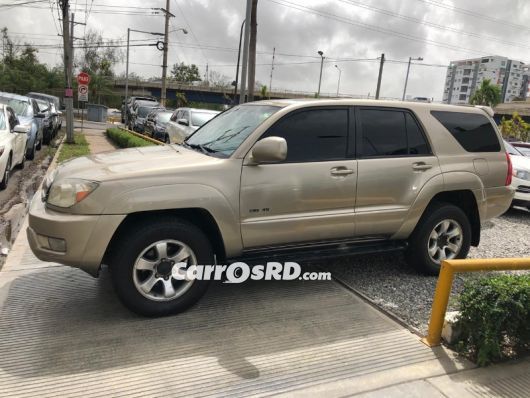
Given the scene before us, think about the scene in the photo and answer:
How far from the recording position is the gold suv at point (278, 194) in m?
3.48

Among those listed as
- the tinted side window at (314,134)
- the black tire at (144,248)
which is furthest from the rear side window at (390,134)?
the black tire at (144,248)

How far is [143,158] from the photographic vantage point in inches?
155

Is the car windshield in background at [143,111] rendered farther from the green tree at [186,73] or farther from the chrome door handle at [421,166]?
the green tree at [186,73]

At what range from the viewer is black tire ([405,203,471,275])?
478 cm

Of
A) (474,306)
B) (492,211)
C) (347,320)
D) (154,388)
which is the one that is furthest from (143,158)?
(492,211)

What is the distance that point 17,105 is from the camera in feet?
41.2

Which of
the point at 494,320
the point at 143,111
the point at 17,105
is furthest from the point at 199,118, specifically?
the point at 143,111

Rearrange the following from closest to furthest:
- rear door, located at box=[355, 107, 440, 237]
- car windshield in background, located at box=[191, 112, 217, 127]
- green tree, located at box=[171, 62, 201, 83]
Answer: rear door, located at box=[355, 107, 440, 237] → car windshield in background, located at box=[191, 112, 217, 127] → green tree, located at box=[171, 62, 201, 83]

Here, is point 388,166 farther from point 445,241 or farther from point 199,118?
point 199,118

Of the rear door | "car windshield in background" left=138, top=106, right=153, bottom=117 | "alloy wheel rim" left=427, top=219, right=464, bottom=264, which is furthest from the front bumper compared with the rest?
"car windshield in background" left=138, top=106, right=153, bottom=117

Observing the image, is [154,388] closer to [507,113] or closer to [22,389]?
[22,389]

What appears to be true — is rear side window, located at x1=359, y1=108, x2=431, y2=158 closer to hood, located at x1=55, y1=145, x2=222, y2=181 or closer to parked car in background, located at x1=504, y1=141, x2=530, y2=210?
hood, located at x1=55, y1=145, x2=222, y2=181

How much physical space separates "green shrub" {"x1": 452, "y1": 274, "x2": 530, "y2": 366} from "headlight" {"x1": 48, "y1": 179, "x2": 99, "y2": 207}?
114 inches

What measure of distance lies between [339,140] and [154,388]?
2626 millimetres
